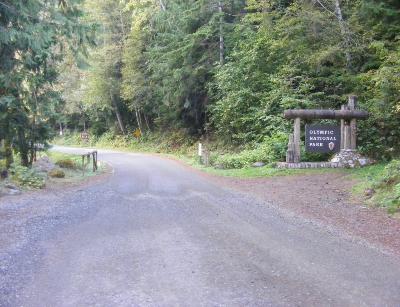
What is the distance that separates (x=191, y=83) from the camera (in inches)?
1169

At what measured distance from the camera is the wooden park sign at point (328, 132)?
1736 centimetres

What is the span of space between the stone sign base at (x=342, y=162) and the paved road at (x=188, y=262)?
24.9 ft

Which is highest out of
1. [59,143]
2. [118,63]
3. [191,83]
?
[118,63]

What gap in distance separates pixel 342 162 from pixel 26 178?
11525 mm

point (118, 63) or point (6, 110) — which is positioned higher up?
point (118, 63)

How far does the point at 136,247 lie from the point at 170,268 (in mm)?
1223

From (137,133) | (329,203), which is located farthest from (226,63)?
(137,133)

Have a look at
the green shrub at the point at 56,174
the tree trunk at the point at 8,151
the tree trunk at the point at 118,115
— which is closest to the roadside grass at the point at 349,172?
the green shrub at the point at 56,174

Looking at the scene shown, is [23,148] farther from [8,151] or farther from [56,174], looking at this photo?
[56,174]

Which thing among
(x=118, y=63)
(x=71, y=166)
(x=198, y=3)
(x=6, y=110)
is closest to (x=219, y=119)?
(x=198, y=3)

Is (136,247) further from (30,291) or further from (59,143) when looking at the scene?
(59,143)

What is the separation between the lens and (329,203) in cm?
1070

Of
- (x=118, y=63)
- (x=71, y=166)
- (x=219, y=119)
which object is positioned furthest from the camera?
(x=118, y=63)

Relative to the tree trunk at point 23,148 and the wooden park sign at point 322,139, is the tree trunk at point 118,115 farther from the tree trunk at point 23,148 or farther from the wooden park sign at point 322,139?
the wooden park sign at point 322,139
